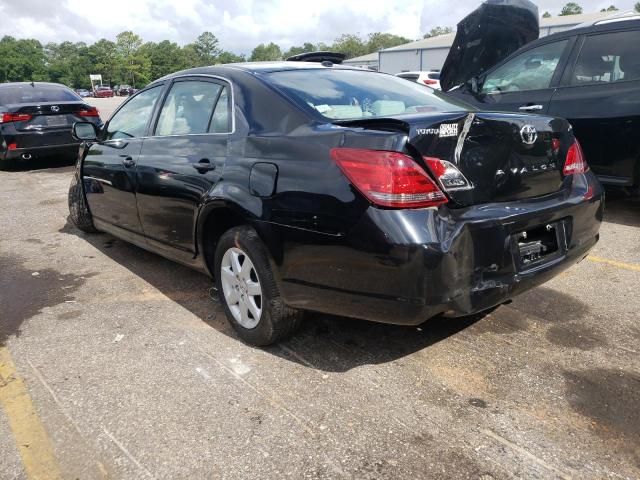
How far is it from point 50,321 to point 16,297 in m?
0.64

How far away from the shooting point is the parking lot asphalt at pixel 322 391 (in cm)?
216

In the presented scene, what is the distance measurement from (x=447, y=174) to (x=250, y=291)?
49.3 inches

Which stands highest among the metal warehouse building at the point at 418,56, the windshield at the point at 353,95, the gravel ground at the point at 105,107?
the metal warehouse building at the point at 418,56

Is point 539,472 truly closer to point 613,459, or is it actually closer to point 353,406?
point 613,459

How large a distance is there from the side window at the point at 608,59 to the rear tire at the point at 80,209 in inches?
191

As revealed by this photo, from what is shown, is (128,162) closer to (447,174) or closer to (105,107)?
(447,174)

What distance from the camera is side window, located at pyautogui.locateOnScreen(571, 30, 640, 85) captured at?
4.92m

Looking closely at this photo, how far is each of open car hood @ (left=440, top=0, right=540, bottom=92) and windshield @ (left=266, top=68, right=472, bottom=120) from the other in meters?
4.31

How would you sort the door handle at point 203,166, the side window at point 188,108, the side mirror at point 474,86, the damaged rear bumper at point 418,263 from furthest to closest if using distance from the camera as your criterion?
the side mirror at point 474,86 < the side window at point 188,108 < the door handle at point 203,166 < the damaged rear bumper at point 418,263

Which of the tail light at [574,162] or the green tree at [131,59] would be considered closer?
the tail light at [574,162]

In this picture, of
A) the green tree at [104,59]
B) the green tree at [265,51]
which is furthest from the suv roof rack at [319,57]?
the green tree at [265,51]

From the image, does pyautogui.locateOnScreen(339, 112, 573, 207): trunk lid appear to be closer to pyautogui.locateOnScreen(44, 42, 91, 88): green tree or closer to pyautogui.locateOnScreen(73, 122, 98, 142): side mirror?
pyautogui.locateOnScreen(73, 122, 98, 142): side mirror

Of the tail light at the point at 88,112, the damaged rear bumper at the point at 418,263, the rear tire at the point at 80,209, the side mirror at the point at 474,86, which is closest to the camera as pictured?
the damaged rear bumper at the point at 418,263

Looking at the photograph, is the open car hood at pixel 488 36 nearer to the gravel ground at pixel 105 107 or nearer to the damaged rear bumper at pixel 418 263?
the damaged rear bumper at pixel 418 263
